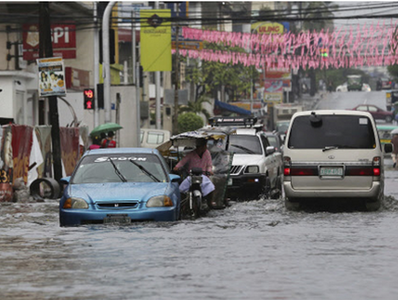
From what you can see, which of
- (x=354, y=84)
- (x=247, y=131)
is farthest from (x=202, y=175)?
(x=354, y=84)

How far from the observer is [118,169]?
15609 mm

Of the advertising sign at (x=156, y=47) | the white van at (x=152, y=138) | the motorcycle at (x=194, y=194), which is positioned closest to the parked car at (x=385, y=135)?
the advertising sign at (x=156, y=47)

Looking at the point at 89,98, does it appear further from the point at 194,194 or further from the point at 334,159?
the point at 334,159

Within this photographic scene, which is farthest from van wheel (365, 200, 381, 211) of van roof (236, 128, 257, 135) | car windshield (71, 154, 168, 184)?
van roof (236, 128, 257, 135)

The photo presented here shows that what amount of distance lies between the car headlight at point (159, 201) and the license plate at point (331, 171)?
3.81m

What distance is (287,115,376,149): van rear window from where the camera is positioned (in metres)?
17.3

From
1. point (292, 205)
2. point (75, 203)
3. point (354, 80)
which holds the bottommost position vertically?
point (292, 205)

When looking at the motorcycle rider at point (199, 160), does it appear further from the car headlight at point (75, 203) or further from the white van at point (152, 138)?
the white van at point (152, 138)

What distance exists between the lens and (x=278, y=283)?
918 centimetres

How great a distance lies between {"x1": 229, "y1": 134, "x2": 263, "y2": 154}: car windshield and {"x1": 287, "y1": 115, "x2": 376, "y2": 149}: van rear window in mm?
5186

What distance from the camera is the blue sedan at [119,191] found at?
1405cm

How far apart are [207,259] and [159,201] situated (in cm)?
351

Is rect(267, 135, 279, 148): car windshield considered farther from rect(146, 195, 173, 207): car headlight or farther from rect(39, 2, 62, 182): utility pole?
rect(146, 195, 173, 207): car headlight

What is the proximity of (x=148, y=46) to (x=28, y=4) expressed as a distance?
8.63 meters
